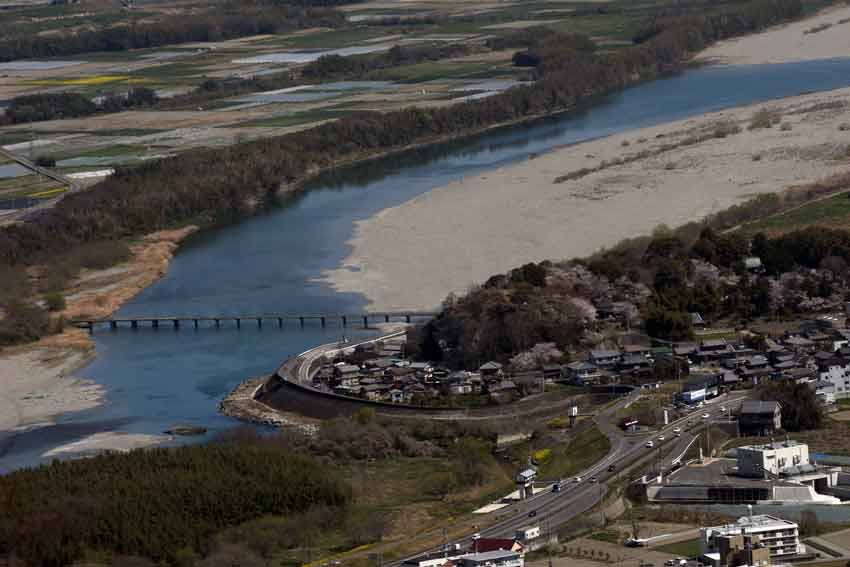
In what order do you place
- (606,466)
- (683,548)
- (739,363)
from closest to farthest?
(683,548) < (606,466) < (739,363)

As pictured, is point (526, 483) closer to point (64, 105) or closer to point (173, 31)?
point (64, 105)

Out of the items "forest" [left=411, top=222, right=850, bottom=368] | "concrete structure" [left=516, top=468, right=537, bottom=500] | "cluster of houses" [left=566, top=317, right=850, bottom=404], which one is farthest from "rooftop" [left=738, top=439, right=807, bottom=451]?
"forest" [left=411, top=222, right=850, bottom=368]

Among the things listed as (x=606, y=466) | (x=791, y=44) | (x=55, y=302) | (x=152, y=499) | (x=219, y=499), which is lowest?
(x=791, y=44)

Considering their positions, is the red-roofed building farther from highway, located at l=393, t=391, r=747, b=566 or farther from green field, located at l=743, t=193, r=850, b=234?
green field, located at l=743, t=193, r=850, b=234

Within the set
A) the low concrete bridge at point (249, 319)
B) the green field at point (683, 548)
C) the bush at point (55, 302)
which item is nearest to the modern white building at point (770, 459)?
the green field at point (683, 548)

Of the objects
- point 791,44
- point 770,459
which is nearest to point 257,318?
point 770,459
